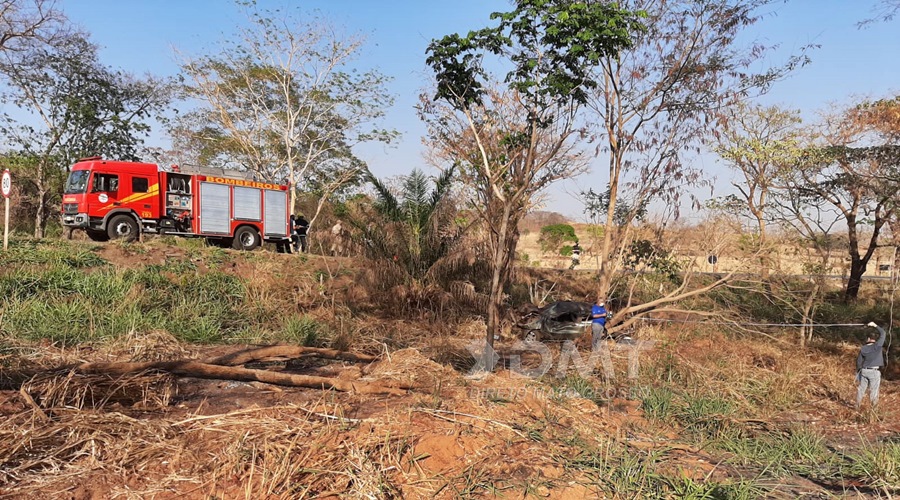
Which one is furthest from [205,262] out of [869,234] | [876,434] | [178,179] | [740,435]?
[869,234]

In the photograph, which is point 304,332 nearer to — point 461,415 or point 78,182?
point 461,415

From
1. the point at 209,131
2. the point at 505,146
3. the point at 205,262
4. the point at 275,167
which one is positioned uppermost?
the point at 209,131

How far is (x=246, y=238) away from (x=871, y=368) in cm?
1555

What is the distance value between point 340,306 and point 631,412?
671 cm

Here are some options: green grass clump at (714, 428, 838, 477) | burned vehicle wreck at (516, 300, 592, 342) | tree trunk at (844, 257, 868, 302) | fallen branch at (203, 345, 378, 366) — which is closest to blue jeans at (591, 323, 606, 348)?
burned vehicle wreck at (516, 300, 592, 342)

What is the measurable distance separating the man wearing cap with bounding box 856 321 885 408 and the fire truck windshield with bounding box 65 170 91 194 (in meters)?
16.4

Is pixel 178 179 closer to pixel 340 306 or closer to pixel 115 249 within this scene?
pixel 115 249

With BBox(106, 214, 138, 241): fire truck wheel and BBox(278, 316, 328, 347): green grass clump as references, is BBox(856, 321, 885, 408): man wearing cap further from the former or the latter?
BBox(106, 214, 138, 241): fire truck wheel

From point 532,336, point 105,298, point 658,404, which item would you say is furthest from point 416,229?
point 658,404

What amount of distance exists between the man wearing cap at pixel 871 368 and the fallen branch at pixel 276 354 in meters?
6.57

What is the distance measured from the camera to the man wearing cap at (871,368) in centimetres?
775

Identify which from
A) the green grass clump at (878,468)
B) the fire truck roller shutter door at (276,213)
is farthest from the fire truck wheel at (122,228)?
the green grass clump at (878,468)

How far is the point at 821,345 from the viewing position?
11.8 metres

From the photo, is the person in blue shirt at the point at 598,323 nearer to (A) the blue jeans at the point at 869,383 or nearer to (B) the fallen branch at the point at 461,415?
(A) the blue jeans at the point at 869,383
